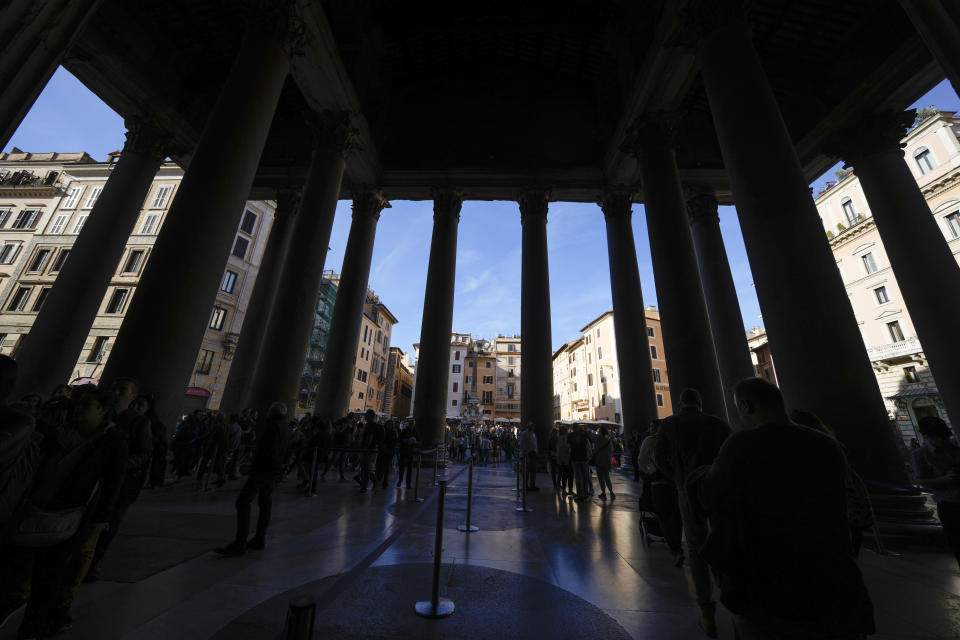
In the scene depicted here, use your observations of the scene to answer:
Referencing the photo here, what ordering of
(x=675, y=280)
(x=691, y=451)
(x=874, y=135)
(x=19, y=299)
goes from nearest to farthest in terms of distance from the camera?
(x=691, y=451), (x=675, y=280), (x=874, y=135), (x=19, y=299)

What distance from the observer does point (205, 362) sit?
25.8 meters

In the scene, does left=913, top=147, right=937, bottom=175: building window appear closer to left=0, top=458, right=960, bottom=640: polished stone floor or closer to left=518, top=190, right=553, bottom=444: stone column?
left=518, top=190, right=553, bottom=444: stone column

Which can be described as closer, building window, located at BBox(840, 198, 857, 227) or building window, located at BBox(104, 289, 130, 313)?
building window, located at BBox(104, 289, 130, 313)

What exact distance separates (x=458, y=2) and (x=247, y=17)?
979cm

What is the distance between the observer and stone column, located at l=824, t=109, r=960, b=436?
896 cm

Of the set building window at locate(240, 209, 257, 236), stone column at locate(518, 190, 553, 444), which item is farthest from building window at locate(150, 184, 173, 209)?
stone column at locate(518, 190, 553, 444)

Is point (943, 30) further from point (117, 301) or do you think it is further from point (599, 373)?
point (599, 373)

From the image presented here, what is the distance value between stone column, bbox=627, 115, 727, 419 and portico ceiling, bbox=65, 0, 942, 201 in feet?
7.53

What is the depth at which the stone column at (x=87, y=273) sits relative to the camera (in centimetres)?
1028

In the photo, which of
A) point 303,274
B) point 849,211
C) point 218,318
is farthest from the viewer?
point 849,211

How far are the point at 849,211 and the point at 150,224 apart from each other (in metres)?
55.2

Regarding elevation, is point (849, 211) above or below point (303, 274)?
above

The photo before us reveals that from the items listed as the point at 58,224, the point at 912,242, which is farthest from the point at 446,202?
the point at 58,224

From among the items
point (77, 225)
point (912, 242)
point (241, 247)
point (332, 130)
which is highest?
point (77, 225)
